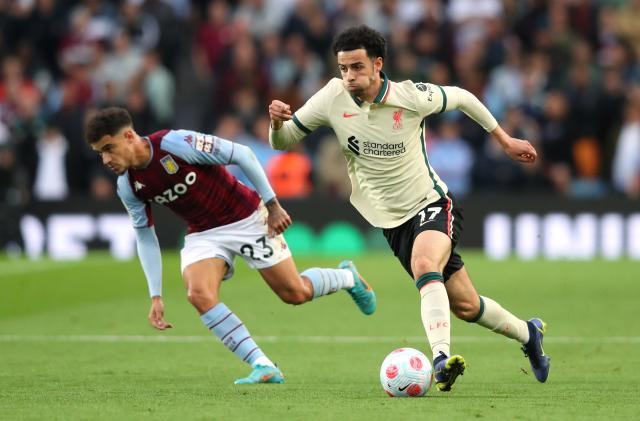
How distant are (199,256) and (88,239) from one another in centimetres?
1106

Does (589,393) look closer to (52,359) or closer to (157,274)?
(157,274)

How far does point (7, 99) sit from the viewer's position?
20.2m

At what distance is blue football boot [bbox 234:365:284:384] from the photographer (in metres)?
7.85

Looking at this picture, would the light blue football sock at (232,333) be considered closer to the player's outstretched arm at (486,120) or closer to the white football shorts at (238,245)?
the white football shorts at (238,245)

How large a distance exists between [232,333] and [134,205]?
3.42 feet

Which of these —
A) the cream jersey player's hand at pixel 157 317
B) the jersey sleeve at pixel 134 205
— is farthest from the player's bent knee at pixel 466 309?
the jersey sleeve at pixel 134 205

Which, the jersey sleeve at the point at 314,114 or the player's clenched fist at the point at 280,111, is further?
the jersey sleeve at the point at 314,114

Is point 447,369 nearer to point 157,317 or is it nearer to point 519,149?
point 519,149

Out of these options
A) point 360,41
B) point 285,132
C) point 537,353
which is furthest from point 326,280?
point 360,41

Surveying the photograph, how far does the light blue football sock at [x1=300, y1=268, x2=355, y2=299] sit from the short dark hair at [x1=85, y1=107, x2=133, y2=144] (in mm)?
1882

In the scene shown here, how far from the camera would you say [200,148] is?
798 centimetres

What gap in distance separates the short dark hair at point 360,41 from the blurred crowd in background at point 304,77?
34.3 feet

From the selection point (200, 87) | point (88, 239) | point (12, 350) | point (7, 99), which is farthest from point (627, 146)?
point (12, 350)

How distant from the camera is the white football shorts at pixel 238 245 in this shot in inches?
328
